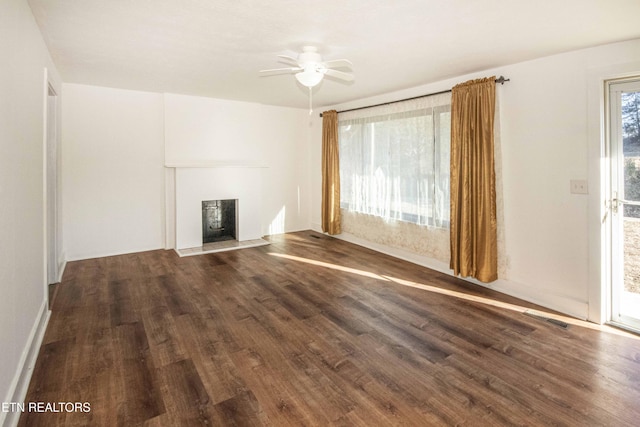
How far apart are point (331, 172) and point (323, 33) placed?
11.2ft

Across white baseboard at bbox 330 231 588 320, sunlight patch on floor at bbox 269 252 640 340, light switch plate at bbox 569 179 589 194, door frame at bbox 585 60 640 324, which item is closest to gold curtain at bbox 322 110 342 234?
sunlight patch on floor at bbox 269 252 640 340

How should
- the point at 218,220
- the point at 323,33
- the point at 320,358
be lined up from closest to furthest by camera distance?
1. the point at 320,358
2. the point at 323,33
3. the point at 218,220

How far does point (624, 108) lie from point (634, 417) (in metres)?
2.40

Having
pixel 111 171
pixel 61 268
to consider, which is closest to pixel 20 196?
pixel 61 268

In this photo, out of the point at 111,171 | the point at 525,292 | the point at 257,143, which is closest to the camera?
the point at 525,292

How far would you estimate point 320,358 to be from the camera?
7.94ft

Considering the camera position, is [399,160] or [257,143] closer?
[399,160]

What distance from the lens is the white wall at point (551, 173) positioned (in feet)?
9.86

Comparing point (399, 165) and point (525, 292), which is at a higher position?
point (399, 165)

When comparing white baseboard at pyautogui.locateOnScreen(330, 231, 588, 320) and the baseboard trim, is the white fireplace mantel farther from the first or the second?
white baseboard at pyautogui.locateOnScreen(330, 231, 588, 320)

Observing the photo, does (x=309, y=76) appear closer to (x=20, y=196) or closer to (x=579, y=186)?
(x=20, y=196)

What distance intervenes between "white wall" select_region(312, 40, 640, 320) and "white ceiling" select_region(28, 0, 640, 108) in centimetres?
18

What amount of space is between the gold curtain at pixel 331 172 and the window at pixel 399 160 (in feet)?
0.30

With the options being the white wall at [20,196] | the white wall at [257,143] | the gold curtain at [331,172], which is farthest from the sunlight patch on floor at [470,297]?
the white wall at [20,196]
